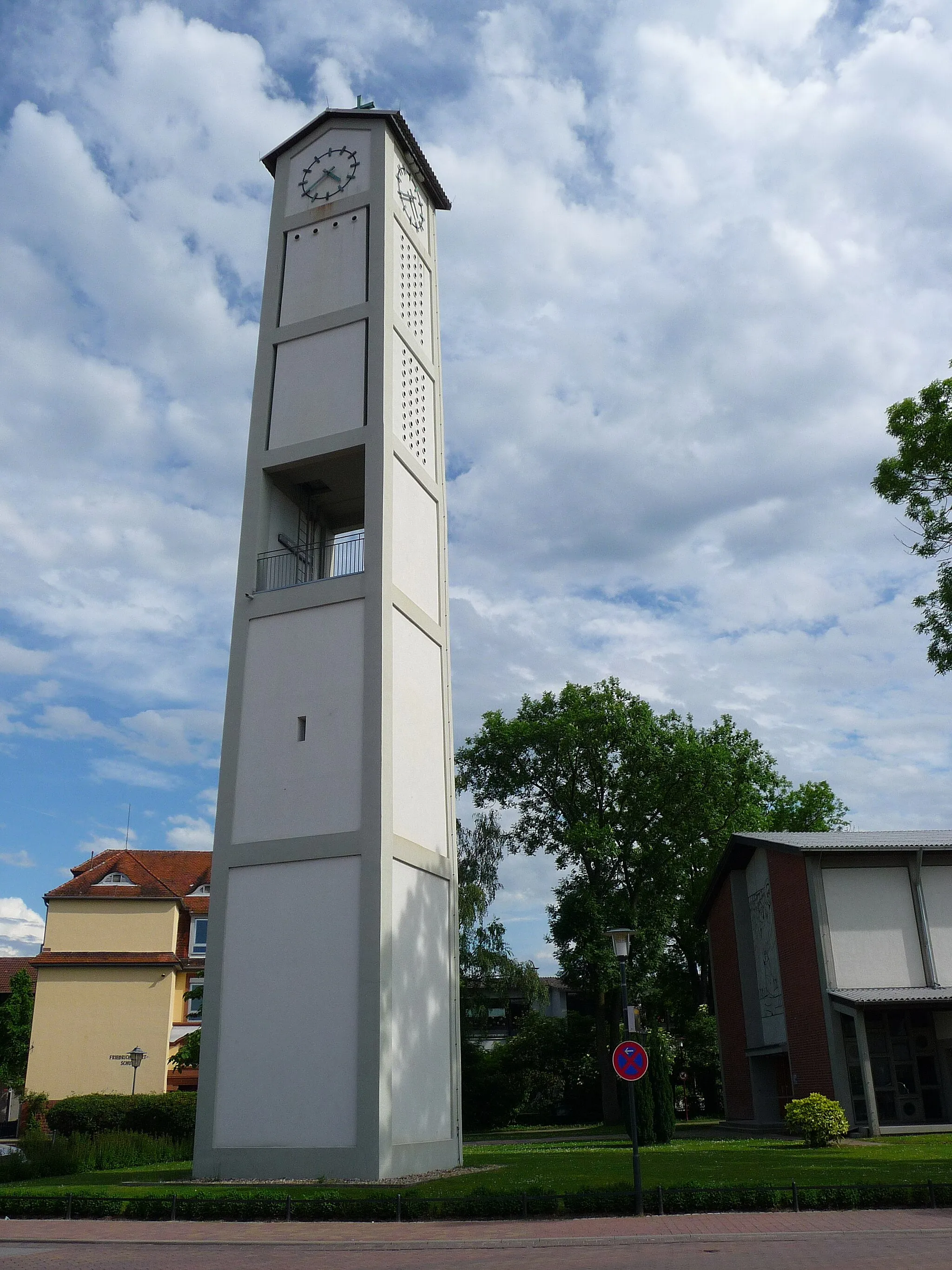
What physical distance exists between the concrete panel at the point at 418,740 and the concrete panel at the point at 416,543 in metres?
0.91

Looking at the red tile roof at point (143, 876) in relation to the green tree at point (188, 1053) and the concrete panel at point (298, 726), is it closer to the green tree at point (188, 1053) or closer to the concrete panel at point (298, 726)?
the green tree at point (188, 1053)

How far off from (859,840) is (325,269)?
21244mm

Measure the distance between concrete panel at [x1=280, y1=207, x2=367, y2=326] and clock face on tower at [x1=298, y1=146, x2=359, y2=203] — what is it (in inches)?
41.1

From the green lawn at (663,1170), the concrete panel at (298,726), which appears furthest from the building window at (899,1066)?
the concrete panel at (298,726)

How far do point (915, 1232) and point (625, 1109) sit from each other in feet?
86.3

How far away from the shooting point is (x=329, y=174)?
90.4 ft

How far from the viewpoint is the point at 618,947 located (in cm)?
1762

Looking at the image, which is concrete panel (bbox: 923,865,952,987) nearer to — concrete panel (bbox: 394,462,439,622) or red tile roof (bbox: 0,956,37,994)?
concrete panel (bbox: 394,462,439,622)

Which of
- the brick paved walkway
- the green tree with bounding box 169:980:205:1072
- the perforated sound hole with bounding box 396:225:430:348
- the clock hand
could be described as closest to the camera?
the brick paved walkway

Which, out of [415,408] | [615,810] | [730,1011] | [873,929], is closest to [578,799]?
[615,810]

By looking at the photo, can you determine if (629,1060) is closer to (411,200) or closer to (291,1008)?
(291,1008)

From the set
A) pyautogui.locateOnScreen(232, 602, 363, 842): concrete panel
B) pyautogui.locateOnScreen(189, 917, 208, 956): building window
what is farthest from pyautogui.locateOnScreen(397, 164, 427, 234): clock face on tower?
pyautogui.locateOnScreen(189, 917, 208, 956): building window

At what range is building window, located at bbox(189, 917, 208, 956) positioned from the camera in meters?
46.3

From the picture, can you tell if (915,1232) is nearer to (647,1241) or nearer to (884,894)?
(647,1241)
